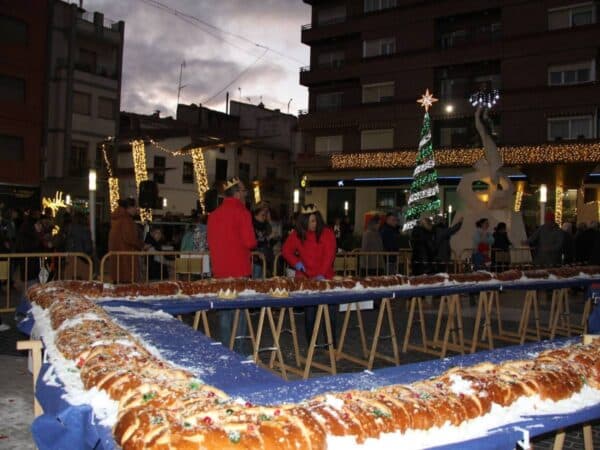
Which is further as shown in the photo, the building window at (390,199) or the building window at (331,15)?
the building window at (331,15)

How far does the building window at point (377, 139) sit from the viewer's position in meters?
33.8

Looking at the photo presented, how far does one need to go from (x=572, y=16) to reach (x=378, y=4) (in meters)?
11.4

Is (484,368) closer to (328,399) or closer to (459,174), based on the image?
(328,399)

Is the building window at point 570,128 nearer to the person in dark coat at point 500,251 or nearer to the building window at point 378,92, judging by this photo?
the building window at point 378,92

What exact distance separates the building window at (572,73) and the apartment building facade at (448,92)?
1.9 inches

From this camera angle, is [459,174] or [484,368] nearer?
[484,368]

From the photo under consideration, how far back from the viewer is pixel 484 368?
305cm

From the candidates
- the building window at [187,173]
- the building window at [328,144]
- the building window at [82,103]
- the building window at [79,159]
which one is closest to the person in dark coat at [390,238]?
the building window at [328,144]

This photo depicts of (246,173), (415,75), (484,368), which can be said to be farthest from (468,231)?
(246,173)

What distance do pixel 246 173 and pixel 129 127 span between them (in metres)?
9.52

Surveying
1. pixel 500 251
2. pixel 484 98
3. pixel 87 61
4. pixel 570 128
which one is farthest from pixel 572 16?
pixel 87 61

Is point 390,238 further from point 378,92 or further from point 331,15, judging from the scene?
A: point 331,15

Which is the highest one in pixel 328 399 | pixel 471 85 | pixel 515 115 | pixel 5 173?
pixel 471 85

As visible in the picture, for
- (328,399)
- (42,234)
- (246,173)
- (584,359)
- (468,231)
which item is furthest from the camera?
(246,173)
